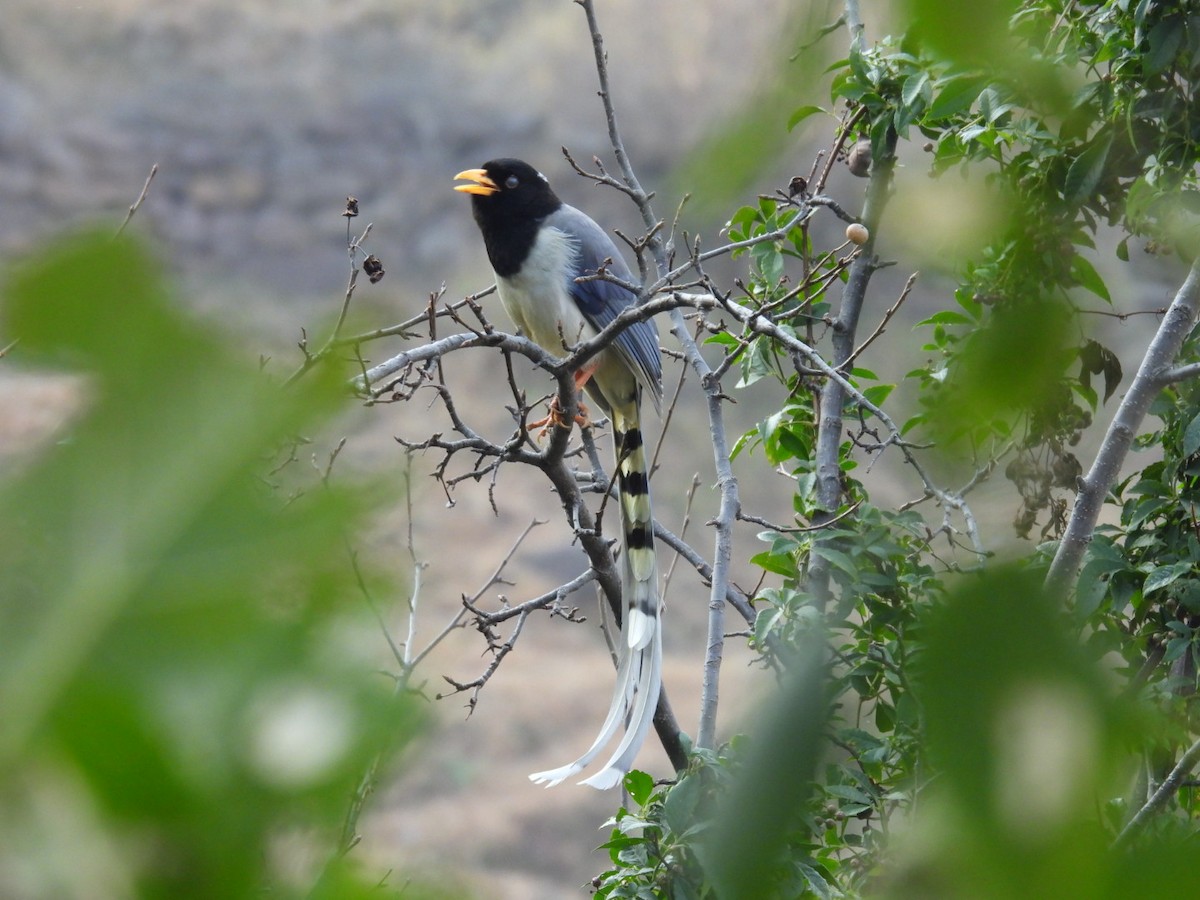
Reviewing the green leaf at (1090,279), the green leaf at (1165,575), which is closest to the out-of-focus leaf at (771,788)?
the green leaf at (1090,279)

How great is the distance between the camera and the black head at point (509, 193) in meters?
3.84

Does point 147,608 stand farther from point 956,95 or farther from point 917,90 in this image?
point 917,90

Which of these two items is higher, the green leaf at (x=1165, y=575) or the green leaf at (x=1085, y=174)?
the green leaf at (x=1165, y=575)

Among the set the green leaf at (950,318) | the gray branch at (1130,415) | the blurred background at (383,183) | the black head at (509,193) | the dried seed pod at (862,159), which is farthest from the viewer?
the blurred background at (383,183)

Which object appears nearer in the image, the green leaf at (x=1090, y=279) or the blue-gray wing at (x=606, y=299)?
the green leaf at (x=1090, y=279)

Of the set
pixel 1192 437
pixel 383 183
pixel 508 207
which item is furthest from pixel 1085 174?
pixel 383 183

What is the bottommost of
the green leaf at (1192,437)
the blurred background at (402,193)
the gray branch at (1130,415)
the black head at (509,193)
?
the gray branch at (1130,415)

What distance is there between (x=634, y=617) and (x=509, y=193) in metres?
1.46

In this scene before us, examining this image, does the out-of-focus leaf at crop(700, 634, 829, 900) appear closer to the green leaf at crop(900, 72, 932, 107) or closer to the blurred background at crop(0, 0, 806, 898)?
the green leaf at crop(900, 72, 932, 107)

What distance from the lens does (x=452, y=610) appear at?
9406 millimetres

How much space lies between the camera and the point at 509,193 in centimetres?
387

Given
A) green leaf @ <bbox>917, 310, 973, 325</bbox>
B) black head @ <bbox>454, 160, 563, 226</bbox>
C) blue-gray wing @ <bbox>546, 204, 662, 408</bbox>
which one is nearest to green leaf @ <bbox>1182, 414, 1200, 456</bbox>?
green leaf @ <bbox>917, 310, 973, 325</bbox>

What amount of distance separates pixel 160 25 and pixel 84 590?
12.9 metres

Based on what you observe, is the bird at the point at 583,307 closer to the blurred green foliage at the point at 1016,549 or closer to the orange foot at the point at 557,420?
the orange foot at the point at 557,420
